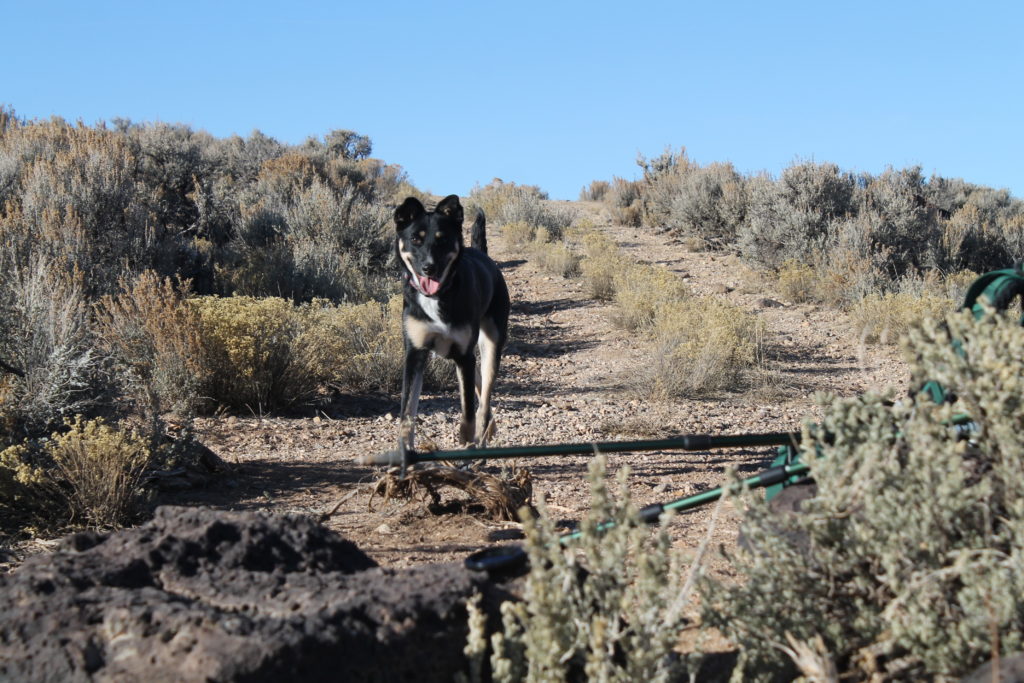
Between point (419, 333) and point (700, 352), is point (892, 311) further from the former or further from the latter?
point (419, 333)

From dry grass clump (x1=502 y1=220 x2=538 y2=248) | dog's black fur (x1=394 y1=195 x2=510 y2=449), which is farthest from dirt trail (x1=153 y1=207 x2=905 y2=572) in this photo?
dry grass clump (x1=502 y1=220 x2=538 y2=248)

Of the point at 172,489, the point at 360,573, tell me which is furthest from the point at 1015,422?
the point at 172,489

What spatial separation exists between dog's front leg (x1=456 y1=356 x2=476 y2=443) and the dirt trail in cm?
34

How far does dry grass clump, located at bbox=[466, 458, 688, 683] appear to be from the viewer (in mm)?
2156

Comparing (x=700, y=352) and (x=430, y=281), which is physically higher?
(x=430, y=281)

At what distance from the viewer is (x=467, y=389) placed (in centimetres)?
663

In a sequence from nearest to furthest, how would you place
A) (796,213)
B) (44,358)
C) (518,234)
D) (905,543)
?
(905,543)
(44,358)
(796,213)
(518,234)

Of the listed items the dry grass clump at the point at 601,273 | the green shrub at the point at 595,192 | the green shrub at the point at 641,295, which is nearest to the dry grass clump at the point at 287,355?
the green shrub at the point at 641,295

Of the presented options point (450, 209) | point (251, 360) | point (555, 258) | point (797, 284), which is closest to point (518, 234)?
point (555, 258)

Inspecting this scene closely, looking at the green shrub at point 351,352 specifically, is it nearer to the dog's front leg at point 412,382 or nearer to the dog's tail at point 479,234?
the dog's tail at point 479,234

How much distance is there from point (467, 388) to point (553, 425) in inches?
74.6

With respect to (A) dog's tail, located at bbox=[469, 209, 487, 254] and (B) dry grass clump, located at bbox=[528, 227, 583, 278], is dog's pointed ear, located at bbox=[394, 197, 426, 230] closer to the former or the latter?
(A) dog's tail, located at bbox=[469, 209, 487, 254]

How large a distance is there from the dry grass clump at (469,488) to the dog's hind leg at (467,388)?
1578 mm

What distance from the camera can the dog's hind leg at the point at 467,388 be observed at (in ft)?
21.6
